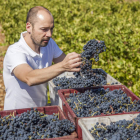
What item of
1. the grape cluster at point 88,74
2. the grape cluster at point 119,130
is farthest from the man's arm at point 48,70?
the grape cluster at point 119,130

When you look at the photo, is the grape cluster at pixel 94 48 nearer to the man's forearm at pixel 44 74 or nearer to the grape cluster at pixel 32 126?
the man's forearm at pixel 44 74

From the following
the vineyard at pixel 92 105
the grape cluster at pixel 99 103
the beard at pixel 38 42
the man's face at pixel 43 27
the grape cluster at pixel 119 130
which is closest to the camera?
the grape cluster at pixel 119 130

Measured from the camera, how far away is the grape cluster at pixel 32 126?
197cm

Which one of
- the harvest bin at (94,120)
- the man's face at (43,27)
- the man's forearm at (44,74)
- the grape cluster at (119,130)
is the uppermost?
the man's face at (43,27)

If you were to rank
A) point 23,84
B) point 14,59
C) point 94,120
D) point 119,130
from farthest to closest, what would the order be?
point 23,84 < point 14,59 < point 94,120 < point 119,130

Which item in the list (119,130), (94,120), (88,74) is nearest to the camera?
(119,130)

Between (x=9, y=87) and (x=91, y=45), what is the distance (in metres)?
1.15

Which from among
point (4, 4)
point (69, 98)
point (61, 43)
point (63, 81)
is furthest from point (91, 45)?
point (4, 4)

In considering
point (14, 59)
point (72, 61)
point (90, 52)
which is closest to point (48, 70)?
point (72, 61)

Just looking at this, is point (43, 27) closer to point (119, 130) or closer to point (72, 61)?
point (72, 61)

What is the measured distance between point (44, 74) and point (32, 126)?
0.50m

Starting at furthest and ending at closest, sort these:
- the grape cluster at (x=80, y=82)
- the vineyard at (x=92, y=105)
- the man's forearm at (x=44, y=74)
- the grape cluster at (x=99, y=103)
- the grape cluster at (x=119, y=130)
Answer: the grape cluster at (x=80, y=82) < the grape cluster at (x=99, y=103) < the man's forearm at (x=44, y=74) < the vineyard at (x=92, y=105) < the grape cluster at (x=119, y=130)

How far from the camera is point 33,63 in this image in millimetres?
2748

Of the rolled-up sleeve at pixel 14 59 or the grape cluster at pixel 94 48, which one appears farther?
the grape cluster at pixel 94 48
